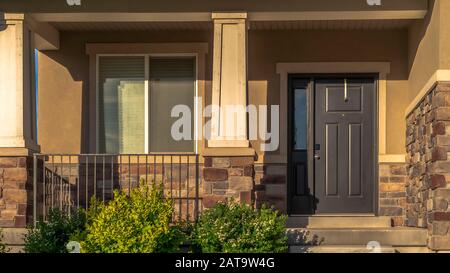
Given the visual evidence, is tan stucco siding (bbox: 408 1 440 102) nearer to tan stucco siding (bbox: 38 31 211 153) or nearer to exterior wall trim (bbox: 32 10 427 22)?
exterior wall trim (bbox: 32 10 427 22)

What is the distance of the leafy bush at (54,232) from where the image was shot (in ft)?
31.6

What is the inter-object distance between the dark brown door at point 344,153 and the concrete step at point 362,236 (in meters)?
1.79

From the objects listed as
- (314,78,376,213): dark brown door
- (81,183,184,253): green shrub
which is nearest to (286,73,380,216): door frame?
(314,78,376,213): dark brown door

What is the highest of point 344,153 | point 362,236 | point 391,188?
point 344,153

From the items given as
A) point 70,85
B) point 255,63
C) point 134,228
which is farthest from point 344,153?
point 70,85

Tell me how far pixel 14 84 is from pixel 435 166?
584 centimetres

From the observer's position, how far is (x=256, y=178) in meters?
11.9

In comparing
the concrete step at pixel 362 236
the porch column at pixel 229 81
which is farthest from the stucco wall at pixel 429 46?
the porch column at pixel 229 81

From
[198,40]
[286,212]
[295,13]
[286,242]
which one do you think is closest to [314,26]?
[295,13]

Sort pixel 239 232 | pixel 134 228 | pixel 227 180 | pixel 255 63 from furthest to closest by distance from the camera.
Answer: pixel 255 63 < pixel 227 180 < pixel 239 232 < pixel 134 228

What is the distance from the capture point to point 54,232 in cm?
975

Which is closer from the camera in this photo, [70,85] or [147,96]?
[147,96]

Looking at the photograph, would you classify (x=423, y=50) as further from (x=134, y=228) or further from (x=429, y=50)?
(x=134, y=228)

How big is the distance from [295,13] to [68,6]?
3224 mm
